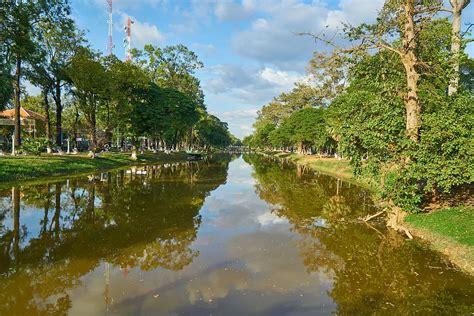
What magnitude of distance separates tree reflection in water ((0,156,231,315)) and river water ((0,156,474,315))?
43 millimetres

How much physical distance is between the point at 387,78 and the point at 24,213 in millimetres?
20619

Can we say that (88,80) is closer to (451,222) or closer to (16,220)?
(16,220)

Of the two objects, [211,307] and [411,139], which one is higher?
[411,139]

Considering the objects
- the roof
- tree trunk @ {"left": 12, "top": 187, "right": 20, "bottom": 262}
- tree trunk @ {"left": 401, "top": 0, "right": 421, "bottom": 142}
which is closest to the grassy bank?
tree trunk @ {"left": 401, "top": 0, "right": 421, "bottom": 142}

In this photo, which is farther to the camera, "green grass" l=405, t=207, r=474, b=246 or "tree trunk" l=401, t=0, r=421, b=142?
"tree trunk" l=401, t=0, r=421, b=142

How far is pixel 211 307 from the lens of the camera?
27.9 ft

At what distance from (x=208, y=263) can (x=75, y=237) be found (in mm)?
5935

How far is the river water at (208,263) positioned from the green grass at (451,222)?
119 centimetres

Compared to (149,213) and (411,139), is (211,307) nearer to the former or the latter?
(149,213)

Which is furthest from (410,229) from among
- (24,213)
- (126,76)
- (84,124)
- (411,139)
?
(84,124)

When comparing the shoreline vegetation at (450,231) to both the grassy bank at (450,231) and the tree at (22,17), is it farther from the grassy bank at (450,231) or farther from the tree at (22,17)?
the tree at (22,17)

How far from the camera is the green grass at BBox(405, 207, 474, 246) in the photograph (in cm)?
1293

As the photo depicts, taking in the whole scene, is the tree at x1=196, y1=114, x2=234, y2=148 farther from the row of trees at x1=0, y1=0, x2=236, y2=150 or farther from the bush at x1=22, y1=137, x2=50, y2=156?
the bush at x1=22, y1=137, x2=50, y2=156

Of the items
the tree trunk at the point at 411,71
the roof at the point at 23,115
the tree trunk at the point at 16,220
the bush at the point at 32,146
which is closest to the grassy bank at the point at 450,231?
the tree trunk at the point at 411,71
